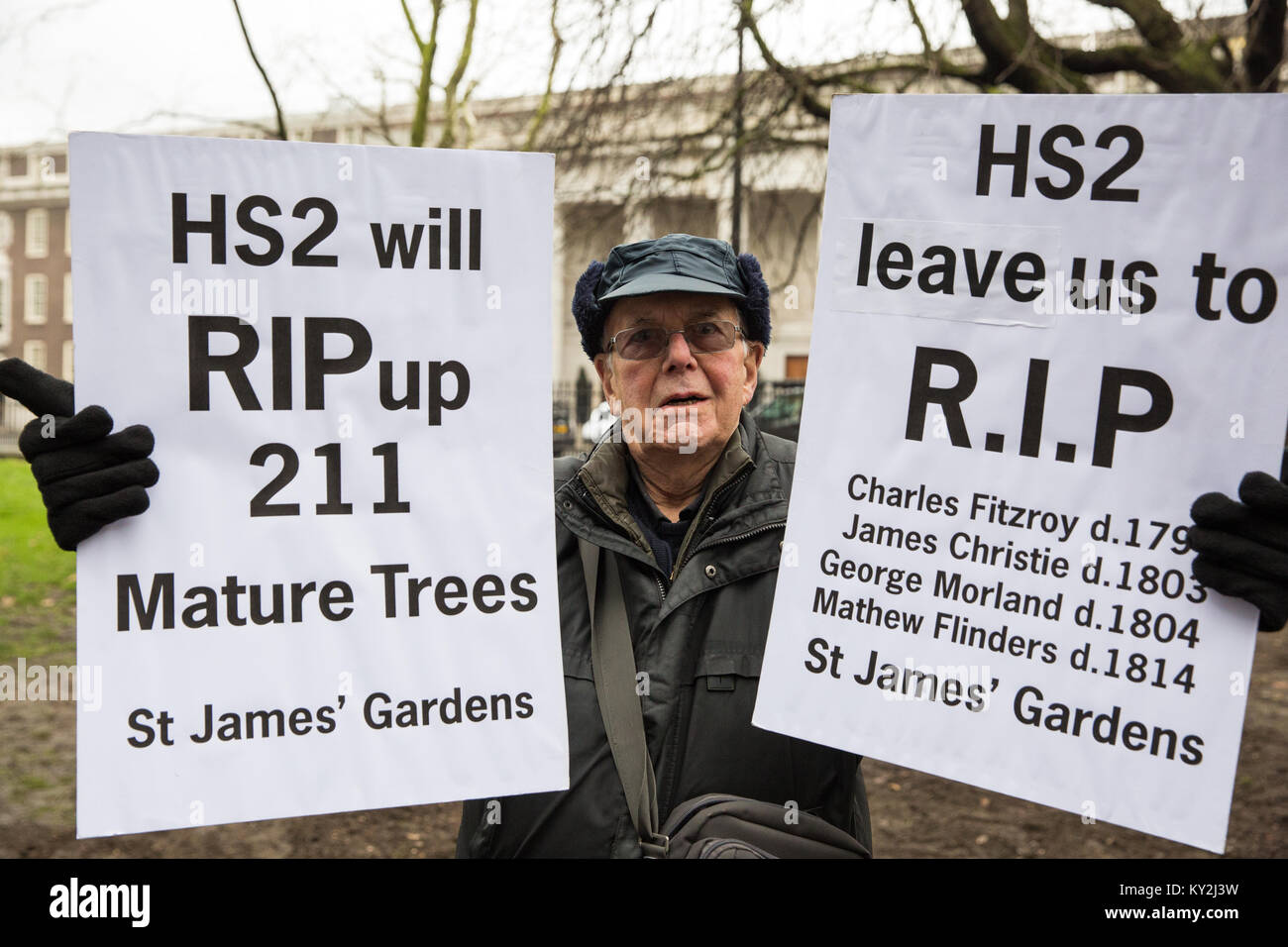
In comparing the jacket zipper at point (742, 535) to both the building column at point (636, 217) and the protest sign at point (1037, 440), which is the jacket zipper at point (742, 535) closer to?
the protest sign at point (1037, 440)

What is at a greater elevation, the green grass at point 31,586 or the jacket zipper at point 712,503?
the jacket zipper at point 712,503

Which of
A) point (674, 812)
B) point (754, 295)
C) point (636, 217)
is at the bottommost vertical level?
point (674, 812)

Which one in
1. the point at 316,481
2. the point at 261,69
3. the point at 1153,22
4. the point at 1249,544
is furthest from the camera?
the point at 1153,22

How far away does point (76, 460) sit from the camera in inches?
81.0

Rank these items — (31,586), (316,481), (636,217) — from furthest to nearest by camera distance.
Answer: (31,586), (636,217), (316,481)

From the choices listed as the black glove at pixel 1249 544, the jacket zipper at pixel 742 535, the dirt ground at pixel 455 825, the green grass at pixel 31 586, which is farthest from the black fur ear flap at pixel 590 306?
the green grass at pixel 31 586

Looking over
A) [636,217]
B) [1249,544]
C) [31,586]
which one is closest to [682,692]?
[1249,544]

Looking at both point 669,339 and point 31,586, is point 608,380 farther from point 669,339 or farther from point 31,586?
point 31,586

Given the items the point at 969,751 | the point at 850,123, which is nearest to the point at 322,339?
the point at 850,123

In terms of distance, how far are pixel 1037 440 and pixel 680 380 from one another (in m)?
0.85

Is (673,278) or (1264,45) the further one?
(1264,45)

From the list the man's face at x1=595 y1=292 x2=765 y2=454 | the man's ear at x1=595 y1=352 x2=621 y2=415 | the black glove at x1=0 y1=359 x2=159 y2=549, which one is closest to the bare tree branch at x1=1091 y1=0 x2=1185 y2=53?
the man's face at x1=595 y1=292 x2=765 y2=454

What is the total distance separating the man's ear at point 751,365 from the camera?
2735mm

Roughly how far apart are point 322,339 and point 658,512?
0.92 m
